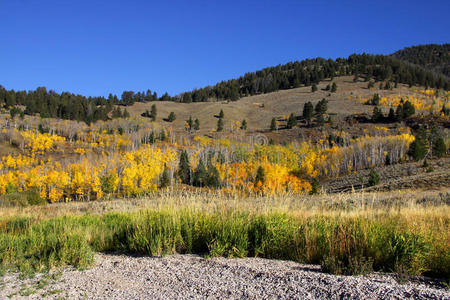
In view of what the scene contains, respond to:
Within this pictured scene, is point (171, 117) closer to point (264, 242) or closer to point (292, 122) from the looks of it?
point (292, 122)

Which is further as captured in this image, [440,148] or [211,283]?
[440,148]

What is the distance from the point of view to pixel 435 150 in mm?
77812

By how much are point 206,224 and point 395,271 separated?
3.62m

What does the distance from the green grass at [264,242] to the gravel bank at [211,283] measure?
42 cm

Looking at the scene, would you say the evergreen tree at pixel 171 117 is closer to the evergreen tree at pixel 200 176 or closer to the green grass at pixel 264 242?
the evergreen tree at pixel 200 176

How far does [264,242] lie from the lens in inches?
248

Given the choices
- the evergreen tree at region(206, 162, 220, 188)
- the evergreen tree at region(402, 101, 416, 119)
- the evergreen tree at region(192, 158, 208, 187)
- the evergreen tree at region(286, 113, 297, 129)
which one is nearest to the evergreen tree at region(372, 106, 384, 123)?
the evergreen tree at region(402, 101, 416, 119)

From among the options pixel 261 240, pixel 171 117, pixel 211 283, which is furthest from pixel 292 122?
pixel 211 283

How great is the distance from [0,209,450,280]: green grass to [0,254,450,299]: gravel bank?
421mm

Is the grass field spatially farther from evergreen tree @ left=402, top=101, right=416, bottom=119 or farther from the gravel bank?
evergreen tree @ left=402, top=101, right=416, bottom=119

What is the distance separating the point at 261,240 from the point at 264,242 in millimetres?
92

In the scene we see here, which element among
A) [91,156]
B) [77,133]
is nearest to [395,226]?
[91,156]

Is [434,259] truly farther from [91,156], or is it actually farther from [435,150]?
[91,156]

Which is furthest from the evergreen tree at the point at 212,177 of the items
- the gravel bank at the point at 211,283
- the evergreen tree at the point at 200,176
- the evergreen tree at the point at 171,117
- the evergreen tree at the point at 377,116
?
the evergreen tree at the point at 171,117
